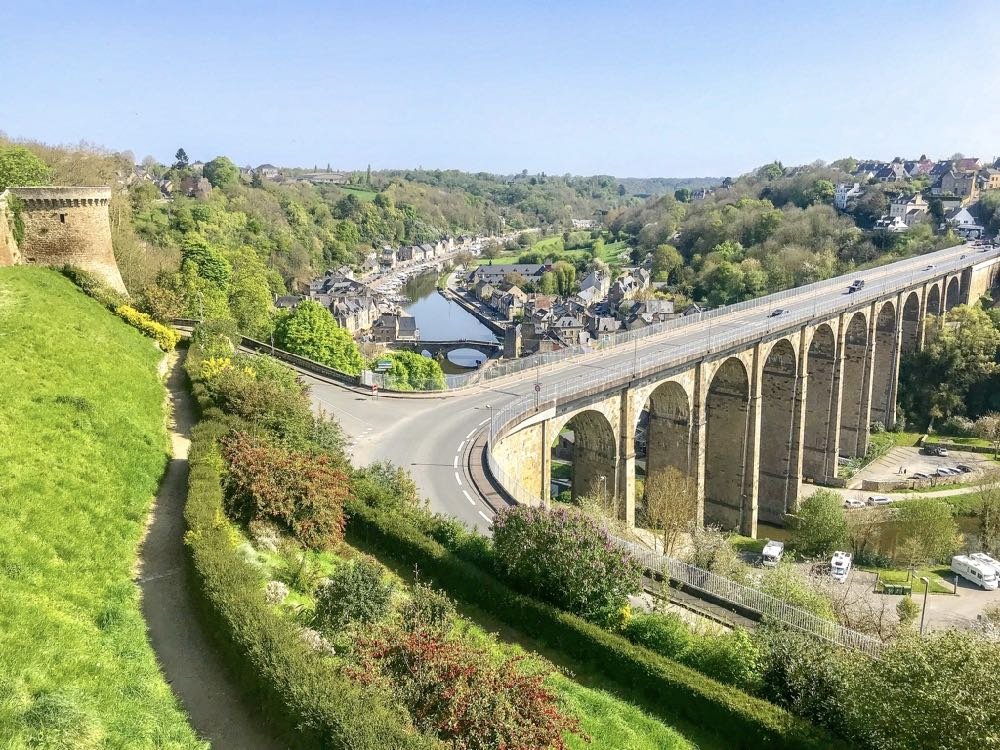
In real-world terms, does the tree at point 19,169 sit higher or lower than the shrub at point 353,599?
higher

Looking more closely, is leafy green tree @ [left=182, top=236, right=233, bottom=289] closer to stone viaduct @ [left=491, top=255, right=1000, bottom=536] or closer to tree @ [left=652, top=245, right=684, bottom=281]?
stone viaduct @ [left=491, top=255, right=1000, bottom=536]

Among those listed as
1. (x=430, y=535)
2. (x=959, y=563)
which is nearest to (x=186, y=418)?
(x=430, y=535)

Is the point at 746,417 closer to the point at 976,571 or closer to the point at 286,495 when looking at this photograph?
the point at 976,571

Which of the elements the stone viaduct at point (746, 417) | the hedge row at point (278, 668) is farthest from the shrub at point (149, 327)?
the hedge row at point (278, 668)

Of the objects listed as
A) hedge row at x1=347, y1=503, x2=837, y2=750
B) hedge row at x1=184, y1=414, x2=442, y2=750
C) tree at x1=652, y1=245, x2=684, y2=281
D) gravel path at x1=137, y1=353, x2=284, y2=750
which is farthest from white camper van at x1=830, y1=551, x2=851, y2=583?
tree at x1=652, y1=245, x2=684, y2=281

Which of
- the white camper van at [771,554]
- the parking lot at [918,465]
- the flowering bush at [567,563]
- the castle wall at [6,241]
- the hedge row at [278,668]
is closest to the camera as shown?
the hedge row at [278,668]

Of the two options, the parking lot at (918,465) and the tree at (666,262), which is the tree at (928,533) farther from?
the tree at (666,262)
